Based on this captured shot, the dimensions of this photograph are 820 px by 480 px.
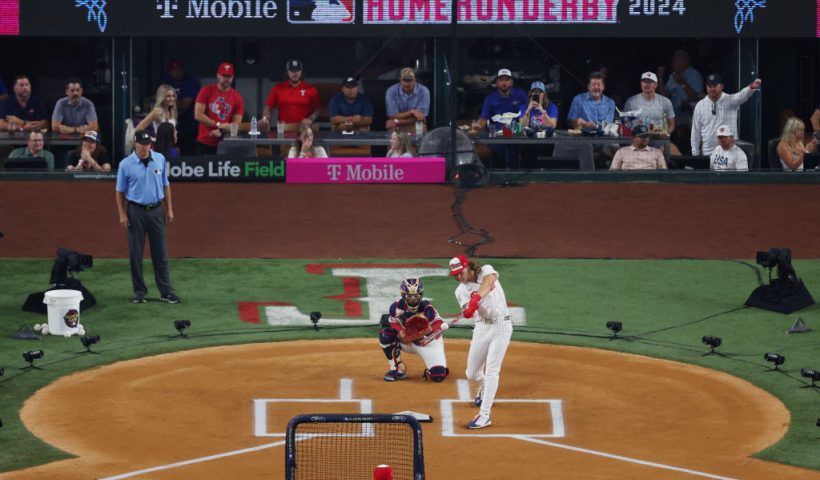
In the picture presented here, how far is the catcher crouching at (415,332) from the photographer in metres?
15.2

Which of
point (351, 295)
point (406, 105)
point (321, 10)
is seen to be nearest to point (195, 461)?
point (351, 295)

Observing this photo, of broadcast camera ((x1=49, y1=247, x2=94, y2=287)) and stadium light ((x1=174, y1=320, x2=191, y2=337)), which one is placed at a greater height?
broadcast camera ((x1=49, y1=247, x2=94, y2=287))

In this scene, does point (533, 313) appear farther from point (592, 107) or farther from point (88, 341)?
point (592, 107)

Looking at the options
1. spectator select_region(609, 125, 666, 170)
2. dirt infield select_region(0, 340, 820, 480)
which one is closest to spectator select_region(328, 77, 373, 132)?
spectator select_region(609, 125, 666, 170)

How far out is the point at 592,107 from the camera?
25.4 meters

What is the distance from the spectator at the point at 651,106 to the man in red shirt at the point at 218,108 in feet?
21.6

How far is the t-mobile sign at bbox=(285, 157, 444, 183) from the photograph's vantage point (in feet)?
79.7

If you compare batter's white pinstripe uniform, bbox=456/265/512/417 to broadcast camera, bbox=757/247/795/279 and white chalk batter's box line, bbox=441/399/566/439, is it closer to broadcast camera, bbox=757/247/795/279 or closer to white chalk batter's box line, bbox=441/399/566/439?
white chalk batter's box line, bbox=441/399/566/439

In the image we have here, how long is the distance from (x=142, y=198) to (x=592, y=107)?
970cm

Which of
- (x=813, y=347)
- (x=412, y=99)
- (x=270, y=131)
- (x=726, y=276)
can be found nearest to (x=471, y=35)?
(x=412, y=99)

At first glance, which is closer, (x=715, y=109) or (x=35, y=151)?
(x=35, y=151)

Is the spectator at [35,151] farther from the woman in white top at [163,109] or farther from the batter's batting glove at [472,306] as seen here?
the batter's batting glove at [472,306]

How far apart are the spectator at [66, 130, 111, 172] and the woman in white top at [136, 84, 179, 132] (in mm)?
786

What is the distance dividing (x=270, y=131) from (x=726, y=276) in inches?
339
